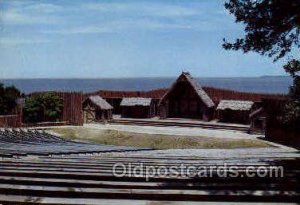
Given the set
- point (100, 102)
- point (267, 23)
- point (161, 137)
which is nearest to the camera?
point (267, 23)

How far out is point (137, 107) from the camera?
5403 centimetres

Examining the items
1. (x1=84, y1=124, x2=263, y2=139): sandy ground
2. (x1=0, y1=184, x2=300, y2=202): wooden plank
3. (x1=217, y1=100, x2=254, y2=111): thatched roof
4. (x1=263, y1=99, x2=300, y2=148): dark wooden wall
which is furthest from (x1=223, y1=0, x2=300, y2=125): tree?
(x1=217, y1=100, x2=254, y2=111): thatched roof

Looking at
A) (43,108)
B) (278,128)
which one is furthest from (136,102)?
(278,128)

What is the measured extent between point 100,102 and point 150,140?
15670 mm

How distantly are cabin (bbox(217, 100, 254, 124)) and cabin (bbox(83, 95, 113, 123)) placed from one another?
13834 millimetres

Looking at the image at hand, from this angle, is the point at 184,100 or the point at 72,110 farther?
the point at 184,100

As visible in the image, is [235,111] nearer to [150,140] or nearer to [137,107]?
[137,107]

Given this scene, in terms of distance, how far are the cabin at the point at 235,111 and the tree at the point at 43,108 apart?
60.1ft

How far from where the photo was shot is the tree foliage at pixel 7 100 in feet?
147

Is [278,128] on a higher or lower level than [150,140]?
higher

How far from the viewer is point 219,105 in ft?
160

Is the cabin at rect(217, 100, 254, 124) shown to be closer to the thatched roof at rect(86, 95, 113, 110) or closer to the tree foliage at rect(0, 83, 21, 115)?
the thatched roof at rect(86, 95, 113, 110)

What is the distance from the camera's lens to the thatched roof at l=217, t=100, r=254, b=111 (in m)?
47.1

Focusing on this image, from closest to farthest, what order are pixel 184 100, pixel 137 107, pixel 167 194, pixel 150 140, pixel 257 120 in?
1. pixel 167 194
2. pixel 150 140
3. pixel 257 120
4. pixel 184 100
5. pixel 137 107
